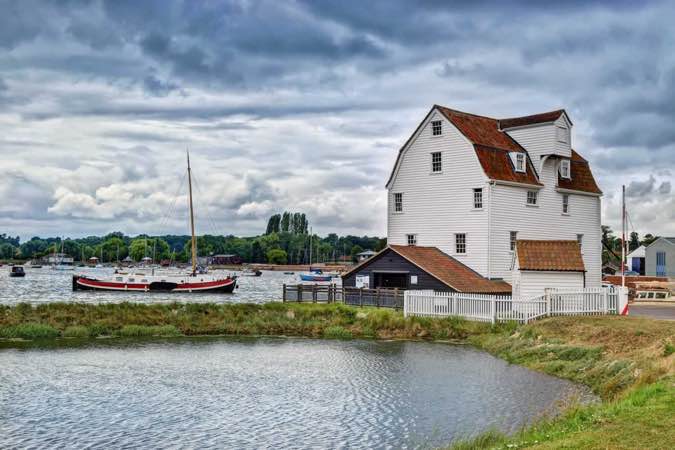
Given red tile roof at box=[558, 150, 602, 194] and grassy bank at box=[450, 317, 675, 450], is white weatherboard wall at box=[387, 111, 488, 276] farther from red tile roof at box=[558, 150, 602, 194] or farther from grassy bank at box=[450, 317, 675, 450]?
grassy bank at box=[450, 317, 675, 450]

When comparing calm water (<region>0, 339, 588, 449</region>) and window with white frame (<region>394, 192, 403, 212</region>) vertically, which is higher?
window with white frame (<region>394, 192, 403, 212</region>)

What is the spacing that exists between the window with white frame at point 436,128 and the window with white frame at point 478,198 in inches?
198

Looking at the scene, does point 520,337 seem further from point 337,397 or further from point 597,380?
point 337,397

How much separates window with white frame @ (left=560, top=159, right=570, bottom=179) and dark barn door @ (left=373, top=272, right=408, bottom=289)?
14.9m

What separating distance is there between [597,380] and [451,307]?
16.5 meters

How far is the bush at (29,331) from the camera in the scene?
3356 centimetres

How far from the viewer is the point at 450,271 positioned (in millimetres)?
45250

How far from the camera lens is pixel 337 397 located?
805 inches

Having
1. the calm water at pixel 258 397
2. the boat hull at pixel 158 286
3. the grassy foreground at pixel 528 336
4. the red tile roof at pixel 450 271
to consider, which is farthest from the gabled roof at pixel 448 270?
the boat hull at pixel 158 286

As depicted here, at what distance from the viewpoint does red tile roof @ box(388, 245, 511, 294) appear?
43625 millimetres

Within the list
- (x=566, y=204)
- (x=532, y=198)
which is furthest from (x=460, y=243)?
(x=566, y=204)

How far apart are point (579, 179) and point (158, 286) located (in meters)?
59.6

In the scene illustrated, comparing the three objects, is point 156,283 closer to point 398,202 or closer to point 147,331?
point 398,202

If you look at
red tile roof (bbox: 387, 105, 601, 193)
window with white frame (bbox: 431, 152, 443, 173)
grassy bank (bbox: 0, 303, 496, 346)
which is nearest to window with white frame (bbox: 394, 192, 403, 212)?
red tile roof (bbox: 387, 105, 601, 193)
